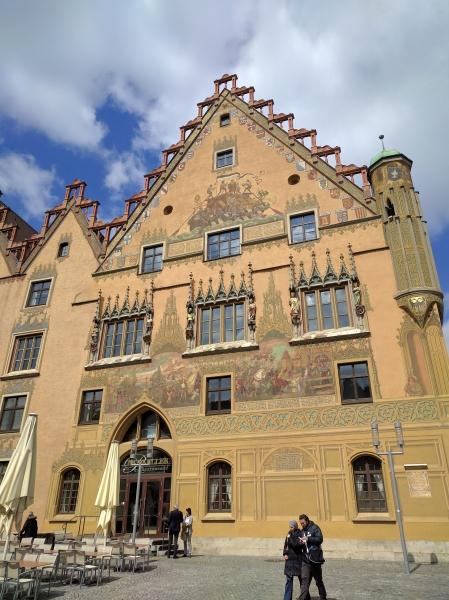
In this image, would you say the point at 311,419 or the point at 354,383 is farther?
the point at 354,383

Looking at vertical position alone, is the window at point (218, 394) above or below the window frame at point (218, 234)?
below

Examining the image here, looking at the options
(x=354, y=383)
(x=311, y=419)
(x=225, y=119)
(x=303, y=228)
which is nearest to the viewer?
(x=311, y=419)

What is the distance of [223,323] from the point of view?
720 inches

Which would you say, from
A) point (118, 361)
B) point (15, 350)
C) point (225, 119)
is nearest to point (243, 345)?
point (118, 361)

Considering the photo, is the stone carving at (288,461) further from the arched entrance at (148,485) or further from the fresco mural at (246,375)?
the arched entrance at (148,485)

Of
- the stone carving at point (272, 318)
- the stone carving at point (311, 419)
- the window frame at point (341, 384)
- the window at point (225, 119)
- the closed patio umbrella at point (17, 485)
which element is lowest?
the closed patio umbrella at point (17, 485)

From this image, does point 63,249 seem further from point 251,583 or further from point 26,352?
point 251,583

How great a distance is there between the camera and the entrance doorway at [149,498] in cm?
1616

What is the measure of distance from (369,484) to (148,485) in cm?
812

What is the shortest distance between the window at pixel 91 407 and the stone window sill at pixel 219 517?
6117 mm

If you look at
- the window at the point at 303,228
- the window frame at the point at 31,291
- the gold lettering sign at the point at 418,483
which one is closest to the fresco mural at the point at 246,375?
the gold lettering sign at the point at 418,483

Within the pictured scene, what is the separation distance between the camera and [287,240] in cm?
1883

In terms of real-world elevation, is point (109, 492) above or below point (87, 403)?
below

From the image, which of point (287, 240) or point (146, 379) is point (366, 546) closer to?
point (146, 379)
